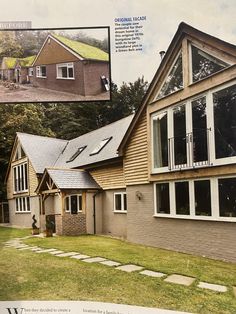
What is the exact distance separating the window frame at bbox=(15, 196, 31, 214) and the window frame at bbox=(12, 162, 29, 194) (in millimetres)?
57

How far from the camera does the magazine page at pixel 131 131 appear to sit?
162cm

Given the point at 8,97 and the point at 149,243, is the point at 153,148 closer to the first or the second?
the point at 149,243

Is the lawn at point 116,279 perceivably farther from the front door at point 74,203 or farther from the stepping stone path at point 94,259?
the front door at point 74,203

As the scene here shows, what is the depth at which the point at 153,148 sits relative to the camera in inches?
91.4

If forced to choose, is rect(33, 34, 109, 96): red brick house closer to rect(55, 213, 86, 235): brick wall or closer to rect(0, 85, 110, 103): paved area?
rect(0, 85, 110, 103): paved area

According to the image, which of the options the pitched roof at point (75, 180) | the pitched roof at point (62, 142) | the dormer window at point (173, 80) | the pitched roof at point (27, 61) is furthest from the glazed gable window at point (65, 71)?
the pitched roof at point (75, 180)

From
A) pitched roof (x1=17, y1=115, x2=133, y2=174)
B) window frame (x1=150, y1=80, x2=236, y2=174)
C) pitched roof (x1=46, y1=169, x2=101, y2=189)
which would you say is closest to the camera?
window frame (x1=150, y1=80, x2=236, y2=174)

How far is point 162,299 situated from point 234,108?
1.03m

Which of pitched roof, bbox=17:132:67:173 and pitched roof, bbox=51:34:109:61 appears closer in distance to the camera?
pitched roof, bbox=51:34:109:61

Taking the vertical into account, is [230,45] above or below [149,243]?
above

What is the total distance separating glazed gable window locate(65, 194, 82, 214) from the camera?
4414mm

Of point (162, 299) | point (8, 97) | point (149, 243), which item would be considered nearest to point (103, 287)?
point (162, 299)

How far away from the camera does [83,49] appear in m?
1.74

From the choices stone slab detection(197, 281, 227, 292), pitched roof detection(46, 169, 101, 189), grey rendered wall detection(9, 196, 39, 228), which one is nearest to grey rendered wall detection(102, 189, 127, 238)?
pitched roof detection(46, 169, 101, 189)
